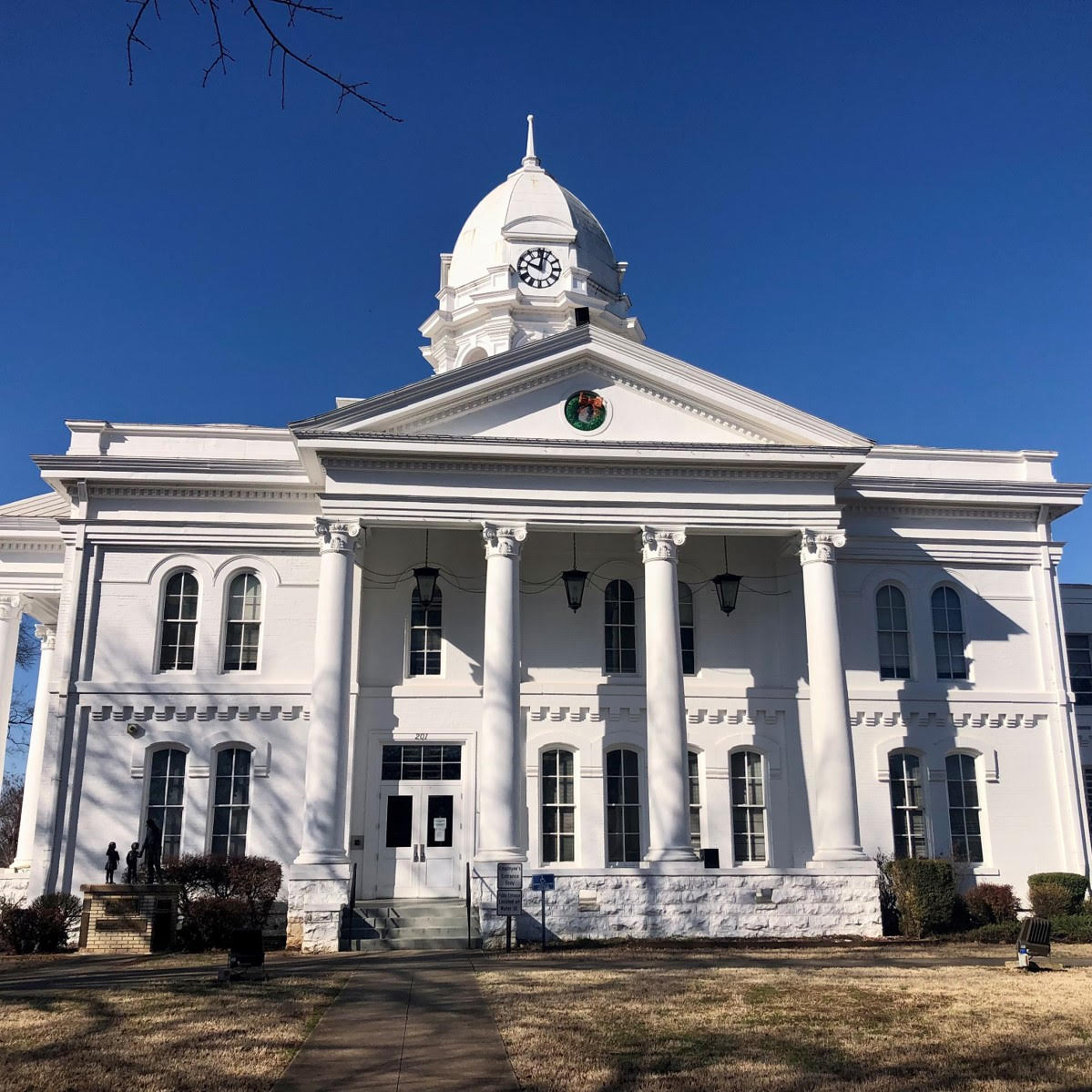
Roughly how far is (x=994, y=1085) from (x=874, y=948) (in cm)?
1148

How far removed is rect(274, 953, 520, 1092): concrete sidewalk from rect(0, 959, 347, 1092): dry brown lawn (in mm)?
255

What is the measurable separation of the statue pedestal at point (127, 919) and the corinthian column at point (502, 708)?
5.53m

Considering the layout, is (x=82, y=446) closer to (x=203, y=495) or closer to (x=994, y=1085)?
(x=203, y=495)

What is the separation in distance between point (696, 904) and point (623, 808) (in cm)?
367

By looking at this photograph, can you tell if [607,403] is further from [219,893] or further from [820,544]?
[219,893]

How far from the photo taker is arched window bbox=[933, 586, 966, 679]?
26.4 meters

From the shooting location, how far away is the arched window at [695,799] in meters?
24.7

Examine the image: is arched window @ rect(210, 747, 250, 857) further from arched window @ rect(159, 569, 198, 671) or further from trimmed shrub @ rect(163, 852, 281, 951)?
arched window @ rect(159, 569, 198, 671)

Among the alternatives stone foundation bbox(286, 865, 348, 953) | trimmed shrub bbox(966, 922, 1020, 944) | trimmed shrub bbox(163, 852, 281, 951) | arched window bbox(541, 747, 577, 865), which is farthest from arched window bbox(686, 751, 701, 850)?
trimmed shrub bbox(163, 852, 281, 951)

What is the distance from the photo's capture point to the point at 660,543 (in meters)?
23.7

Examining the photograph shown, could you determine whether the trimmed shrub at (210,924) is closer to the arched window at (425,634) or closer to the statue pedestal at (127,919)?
the statue pedestal at (127,919)

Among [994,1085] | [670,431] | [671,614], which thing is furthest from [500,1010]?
[670,431]

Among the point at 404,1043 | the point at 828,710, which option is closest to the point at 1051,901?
the point at 828,710

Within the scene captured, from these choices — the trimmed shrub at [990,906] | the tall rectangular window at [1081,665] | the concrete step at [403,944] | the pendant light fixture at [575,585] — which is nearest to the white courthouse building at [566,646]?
the pendant light fixture at [575,585]
